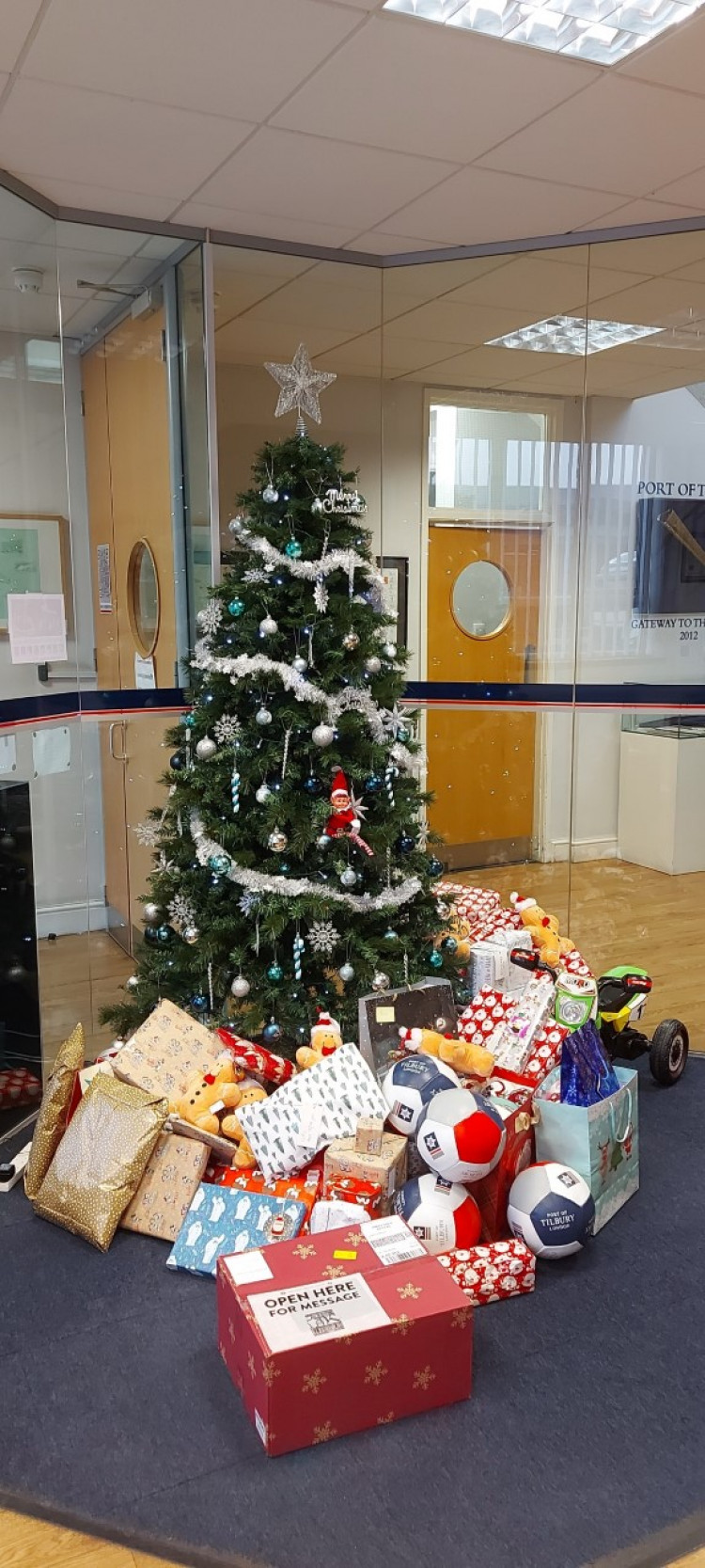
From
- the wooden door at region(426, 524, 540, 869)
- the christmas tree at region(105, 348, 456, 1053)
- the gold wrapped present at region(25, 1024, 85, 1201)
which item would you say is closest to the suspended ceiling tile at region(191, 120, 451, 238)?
the christmas tree at region(105, 348, 456, 1053)

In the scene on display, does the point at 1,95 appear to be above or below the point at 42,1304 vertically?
above

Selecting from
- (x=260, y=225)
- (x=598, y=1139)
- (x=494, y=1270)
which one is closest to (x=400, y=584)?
(x=260, y=225)

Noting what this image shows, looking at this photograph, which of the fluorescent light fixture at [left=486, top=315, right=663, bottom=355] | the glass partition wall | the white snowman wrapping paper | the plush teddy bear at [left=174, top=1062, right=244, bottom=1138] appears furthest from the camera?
the fluorescent light fixture at [left=486, top=315, right=663, bottom=355]

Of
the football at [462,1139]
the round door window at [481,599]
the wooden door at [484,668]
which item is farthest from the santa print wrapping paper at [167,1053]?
the round door window at [481,599]

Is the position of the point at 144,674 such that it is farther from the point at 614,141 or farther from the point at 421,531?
the point at 614,141

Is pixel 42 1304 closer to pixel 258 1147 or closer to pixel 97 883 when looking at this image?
pixel 258 1147

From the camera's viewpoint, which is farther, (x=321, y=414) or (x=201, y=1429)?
(x=321, y=414)

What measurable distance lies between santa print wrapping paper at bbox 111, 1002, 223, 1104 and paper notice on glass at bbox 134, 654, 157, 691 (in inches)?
52.8

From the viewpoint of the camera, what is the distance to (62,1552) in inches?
69.8

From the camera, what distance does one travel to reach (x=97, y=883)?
448 centimetres

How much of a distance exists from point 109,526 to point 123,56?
1.91m

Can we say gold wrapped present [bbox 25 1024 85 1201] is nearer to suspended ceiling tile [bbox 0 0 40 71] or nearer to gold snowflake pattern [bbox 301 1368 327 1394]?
gold snowflake pattern [bbox 301 1368 327 1394]

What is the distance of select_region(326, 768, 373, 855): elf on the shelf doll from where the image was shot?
311 centimetres

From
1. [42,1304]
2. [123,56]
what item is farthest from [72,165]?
[42,1304]
